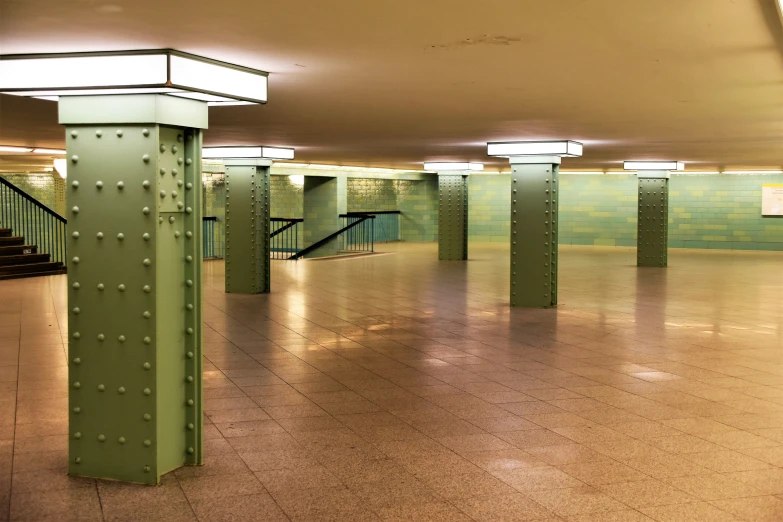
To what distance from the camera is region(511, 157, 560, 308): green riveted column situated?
42.4 ft

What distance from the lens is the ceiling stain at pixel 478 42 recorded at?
4.61m

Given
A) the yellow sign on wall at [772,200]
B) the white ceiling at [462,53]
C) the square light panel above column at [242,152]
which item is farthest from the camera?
the yellow sign on wall at [772,200]

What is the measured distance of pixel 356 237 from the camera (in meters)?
28.8

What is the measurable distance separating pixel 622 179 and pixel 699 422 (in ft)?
85.5

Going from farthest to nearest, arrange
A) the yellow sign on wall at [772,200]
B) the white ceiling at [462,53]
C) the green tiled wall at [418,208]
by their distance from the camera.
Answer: the green tiled wall at [418,208]
the yellow sign on wall at [772,200]
the white ceiling at [462,53]

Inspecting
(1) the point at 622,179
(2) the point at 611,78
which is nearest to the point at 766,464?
(2) the point at 611,78

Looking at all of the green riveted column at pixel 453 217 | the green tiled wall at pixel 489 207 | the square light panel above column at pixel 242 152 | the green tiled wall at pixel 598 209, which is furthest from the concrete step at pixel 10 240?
the green tiled wall at pixel 598 209

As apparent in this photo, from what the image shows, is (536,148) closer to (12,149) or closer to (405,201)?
(12,149)

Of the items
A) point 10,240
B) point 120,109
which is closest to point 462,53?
point 120,109

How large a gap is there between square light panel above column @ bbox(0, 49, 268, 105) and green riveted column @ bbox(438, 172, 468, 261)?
60.6 ft

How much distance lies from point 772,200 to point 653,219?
9.03 metres

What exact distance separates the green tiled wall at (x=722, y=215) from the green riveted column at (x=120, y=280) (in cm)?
2744

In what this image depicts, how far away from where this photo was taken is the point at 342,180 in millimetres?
27359

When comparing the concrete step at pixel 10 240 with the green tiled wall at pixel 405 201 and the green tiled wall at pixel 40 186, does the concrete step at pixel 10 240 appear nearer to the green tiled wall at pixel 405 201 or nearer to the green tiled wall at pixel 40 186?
the green tiled wall at pixel 40 186
